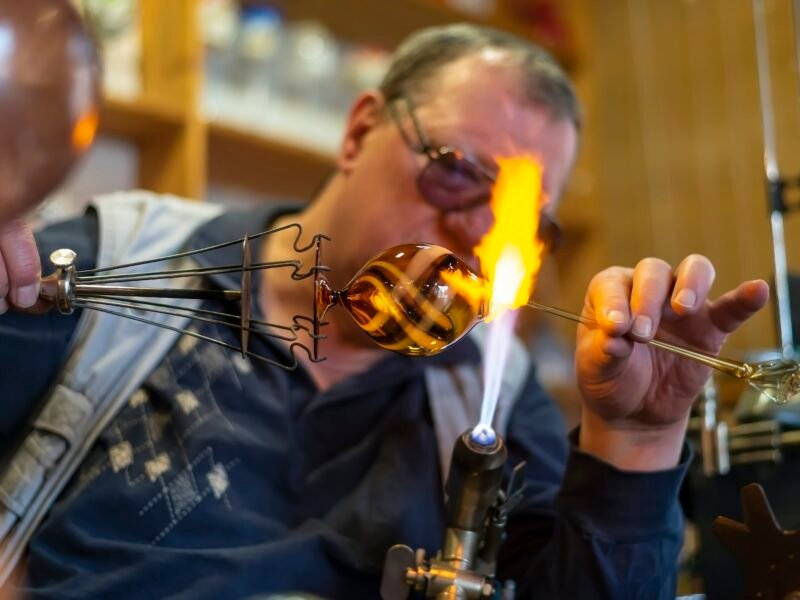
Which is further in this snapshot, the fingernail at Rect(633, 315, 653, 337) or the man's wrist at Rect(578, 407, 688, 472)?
the man's wrist at Rect(578, 407, 688, 472)

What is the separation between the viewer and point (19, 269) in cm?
57

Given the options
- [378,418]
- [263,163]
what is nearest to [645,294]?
[378,418]

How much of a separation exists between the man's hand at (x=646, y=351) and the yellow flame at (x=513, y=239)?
0.07 meters

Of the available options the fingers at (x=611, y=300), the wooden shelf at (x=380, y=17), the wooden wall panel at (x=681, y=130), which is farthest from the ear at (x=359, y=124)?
the wooden wall panel at (x=681, y=130)

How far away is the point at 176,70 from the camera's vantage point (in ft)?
5.30

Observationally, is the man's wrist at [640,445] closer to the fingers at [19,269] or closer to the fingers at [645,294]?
the fingers at [645,294]

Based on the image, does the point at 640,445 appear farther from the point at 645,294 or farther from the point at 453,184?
the point at 453,184

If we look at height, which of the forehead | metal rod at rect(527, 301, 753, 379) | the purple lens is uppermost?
the forehead

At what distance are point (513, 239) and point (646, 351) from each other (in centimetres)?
18

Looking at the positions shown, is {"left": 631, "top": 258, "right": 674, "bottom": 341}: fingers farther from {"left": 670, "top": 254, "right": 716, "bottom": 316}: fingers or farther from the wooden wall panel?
the wooden wall panel

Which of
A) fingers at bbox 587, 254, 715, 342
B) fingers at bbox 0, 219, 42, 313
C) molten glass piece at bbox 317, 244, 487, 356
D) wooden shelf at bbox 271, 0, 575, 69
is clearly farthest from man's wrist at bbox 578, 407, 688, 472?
wooden shelf at bbox 271, 0, 575, 69

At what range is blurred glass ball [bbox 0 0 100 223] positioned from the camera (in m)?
0.38

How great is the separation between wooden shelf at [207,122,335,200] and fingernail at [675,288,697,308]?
1.14 m

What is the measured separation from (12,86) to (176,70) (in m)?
1.30
